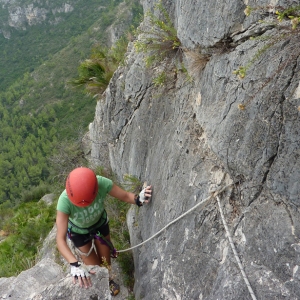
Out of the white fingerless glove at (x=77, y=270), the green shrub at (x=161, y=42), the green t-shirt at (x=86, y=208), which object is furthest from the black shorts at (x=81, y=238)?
the green shrub at (x=161, y=42)

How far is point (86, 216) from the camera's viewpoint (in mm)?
4043

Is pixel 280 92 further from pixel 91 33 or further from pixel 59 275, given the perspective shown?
pixel 91 33

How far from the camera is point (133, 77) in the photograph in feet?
18.6

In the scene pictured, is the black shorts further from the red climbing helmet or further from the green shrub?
the green shrub

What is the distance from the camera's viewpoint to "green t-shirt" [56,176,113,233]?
373cm

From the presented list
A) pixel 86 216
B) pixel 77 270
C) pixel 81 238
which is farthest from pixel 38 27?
pixel 77 270

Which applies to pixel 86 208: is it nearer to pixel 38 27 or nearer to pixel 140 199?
pixel 140 199

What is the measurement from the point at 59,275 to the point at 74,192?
1697mm

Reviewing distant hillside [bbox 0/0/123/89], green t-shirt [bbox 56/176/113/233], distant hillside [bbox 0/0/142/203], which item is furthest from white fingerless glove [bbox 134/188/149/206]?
distant hillside [bbox 0/0/123/89]

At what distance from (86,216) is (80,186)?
744 mm

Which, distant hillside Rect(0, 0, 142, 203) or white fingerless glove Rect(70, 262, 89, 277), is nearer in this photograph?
white fingerless glove Rect(70, 262, 89, 277)

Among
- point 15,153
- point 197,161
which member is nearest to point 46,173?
point 15,153

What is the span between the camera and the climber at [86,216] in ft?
11.4

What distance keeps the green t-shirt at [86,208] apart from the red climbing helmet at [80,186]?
0.78ft
